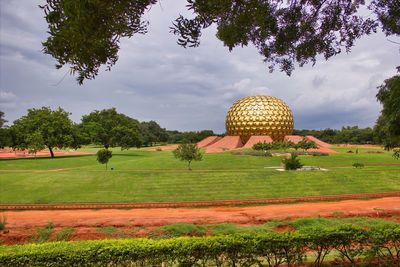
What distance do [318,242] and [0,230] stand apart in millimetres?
13565

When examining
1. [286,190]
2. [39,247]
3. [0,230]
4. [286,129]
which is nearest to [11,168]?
[0,230]

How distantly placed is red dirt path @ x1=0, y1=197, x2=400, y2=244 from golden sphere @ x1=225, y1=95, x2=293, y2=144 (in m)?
32.8

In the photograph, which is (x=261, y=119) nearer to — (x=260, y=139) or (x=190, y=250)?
(x=260, y=139)

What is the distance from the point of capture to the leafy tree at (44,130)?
112 feet

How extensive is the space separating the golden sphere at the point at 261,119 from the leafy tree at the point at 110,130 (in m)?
22.7

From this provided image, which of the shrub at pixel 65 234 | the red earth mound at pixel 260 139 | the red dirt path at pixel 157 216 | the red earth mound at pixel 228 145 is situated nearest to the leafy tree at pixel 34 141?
the red dirt path at pixel 157 216

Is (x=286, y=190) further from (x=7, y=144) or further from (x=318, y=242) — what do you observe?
(x=7, y=144)

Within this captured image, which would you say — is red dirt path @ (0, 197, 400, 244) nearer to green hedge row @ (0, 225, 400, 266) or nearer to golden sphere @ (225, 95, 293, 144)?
green hedge row @ (0, 225, 400, 266)

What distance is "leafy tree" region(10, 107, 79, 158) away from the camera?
34.2 meters

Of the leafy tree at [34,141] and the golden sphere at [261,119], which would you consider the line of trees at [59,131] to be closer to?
the leafy tree at [34,141]

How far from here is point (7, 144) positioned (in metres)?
33.5

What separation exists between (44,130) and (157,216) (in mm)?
33121

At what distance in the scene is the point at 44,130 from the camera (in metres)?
35.9

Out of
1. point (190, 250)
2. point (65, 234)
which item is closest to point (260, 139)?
point (65, 234)
